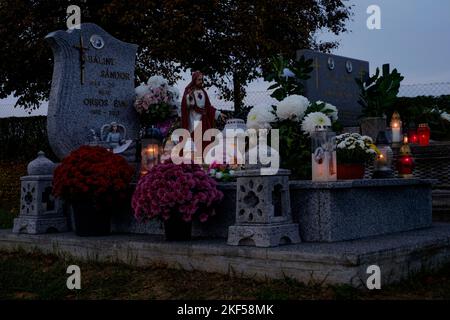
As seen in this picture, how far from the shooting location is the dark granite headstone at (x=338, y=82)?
29.2 feet

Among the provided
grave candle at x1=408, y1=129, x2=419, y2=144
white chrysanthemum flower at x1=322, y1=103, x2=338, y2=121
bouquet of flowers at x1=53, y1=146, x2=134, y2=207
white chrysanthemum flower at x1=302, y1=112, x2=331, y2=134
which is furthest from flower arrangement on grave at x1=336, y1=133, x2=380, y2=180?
grave candle at x1=408, y1=129, x2=419, y2=144

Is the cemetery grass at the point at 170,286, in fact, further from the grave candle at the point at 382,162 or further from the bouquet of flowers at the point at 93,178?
the grave candle at the point at 382,162

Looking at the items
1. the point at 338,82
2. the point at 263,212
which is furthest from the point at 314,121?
the point at 338,82

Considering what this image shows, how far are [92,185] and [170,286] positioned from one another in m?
2.03

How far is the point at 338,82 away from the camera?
9.42 meters

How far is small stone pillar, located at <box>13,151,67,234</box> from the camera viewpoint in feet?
25.3

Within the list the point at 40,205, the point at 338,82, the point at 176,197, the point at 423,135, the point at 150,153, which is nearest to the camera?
the point at 176,197

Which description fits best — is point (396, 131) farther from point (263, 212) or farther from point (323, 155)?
point (263, 212)

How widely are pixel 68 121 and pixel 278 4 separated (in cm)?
1099

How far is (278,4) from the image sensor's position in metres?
18.4

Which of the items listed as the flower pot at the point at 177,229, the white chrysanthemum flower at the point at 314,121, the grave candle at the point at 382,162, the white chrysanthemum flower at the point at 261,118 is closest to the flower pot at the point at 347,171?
the white chrysanthemum flower at the point at 314,121

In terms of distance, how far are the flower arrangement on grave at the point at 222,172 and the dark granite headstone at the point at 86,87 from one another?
2525mm

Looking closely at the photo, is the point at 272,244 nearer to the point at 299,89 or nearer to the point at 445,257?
the point at 445,257

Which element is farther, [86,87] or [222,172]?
[86,87]
